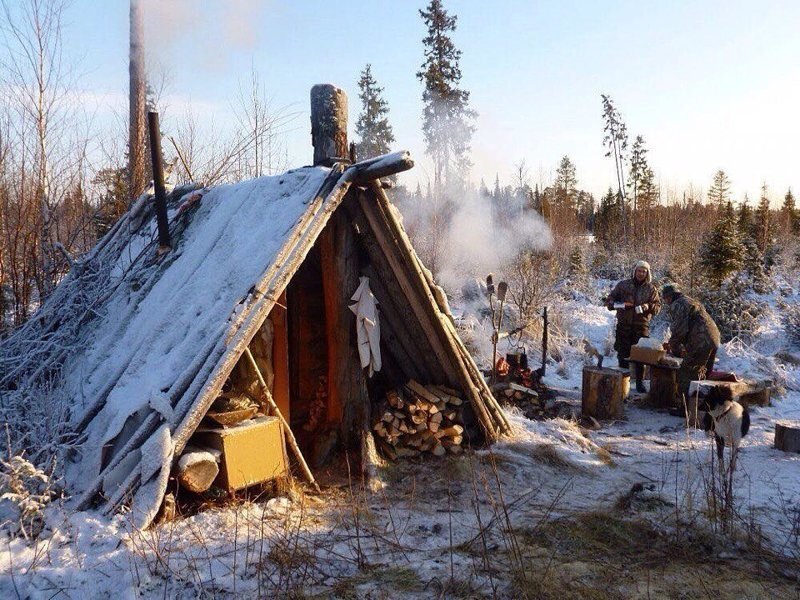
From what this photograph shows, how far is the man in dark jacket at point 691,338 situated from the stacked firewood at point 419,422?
13.1 ft

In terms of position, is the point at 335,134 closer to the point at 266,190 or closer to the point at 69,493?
the point at 266,190

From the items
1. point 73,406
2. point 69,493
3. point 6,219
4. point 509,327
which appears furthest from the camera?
point 509,327

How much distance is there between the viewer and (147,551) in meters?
3.45

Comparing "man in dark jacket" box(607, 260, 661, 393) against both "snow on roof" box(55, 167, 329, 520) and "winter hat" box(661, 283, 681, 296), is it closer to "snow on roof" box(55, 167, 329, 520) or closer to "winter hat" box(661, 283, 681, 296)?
"winter hat" box(661, 283, 681, 296)

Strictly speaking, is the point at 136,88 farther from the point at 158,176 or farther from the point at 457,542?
the point at 457,542

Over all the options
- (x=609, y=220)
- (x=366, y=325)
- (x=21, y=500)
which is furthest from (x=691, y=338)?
(x=609, y=220)

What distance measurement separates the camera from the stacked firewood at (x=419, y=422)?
555 cm

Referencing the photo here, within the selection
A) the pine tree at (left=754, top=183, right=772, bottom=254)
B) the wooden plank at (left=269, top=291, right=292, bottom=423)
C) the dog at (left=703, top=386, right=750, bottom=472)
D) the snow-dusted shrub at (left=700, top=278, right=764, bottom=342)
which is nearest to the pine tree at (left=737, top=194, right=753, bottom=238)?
the pine tree at (left=754, top=183, right=772, bottom=254)

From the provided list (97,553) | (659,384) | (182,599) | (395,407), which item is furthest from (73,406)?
(659,384)

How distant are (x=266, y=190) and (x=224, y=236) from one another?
644 millimetres

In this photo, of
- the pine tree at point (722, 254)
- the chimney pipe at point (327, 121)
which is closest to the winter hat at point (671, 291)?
the chimney pipe at point (327, 121)

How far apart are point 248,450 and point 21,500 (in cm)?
147

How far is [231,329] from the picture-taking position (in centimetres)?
426

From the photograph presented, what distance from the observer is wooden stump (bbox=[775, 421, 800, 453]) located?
6316mm
